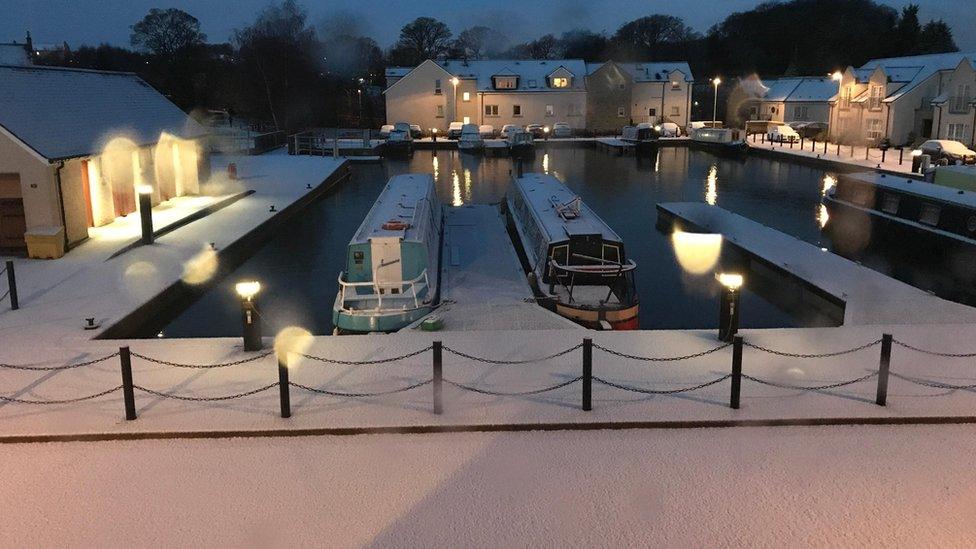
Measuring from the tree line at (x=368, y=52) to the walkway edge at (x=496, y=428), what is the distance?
70615 mm

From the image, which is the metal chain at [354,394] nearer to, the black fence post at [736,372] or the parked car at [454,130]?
the black fence post at [736,372]

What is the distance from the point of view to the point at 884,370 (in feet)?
33.5

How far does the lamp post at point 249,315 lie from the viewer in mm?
12258

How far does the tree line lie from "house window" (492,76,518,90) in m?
17.2

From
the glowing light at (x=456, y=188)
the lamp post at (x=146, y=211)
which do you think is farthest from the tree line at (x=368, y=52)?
the lamp post at (x=146, y=211)

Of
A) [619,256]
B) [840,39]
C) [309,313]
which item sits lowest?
[309,313]

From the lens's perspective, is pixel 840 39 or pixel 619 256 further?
pixel 840 39

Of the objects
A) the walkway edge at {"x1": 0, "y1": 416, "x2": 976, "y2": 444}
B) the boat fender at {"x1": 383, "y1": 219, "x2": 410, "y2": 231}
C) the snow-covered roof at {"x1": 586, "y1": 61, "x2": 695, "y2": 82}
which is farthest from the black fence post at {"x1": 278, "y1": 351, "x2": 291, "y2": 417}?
the snow-covered roof at {"x1": 586, "y1": 61, "x2": 695, "y2": 82}

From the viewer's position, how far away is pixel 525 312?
16281mm

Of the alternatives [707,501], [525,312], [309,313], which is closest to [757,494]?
[707,501]

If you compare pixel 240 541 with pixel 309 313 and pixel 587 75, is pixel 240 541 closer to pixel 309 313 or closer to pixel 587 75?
pixel 309 313

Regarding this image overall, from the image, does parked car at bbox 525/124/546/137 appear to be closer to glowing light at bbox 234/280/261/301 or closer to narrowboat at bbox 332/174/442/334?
narrowboat at bbox 332/174/442/334

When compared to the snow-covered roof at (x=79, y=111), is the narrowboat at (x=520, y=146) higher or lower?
lower

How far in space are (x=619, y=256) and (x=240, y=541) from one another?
12.4 metres
